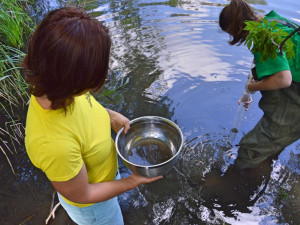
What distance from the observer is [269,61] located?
174 cm

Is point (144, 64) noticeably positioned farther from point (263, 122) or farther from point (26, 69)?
point (26, 69)

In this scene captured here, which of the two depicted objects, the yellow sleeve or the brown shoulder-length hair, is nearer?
the brown shoulder-length hair

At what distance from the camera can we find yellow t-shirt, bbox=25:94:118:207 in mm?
972

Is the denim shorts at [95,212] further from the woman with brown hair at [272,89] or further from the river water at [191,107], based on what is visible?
the woman with brown hair at [272,89]

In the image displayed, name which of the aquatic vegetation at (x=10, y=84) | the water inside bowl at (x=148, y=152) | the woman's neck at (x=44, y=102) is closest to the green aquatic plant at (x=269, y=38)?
the water inside bowl at (x=148, y=152)

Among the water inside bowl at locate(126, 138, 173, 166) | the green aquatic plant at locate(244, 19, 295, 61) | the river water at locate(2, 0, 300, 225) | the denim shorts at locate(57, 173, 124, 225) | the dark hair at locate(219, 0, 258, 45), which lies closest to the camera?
the denim shorts at locate(57, 173, 124, 225)

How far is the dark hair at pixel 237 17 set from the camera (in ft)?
6.40

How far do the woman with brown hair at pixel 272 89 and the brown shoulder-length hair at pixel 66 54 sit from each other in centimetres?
132

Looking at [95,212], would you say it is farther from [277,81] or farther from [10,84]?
[10,84]

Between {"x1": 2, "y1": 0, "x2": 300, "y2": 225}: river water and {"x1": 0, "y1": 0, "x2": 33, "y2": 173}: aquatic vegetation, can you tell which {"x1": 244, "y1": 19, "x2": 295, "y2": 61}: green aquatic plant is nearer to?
{"x1": 2, "y1": 0, "x2": 300, "y2": 225}: river water

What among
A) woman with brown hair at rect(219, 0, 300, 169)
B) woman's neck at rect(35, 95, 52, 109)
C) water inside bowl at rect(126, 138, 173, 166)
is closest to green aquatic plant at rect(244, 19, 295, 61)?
woman with brown hair at rect(219, 0, 300, 169)

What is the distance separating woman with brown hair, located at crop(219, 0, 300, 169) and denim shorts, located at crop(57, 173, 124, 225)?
53.2 inches

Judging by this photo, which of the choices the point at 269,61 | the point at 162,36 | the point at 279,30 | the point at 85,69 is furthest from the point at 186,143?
the point at 162,36

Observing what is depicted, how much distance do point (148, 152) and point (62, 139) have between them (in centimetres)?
88
